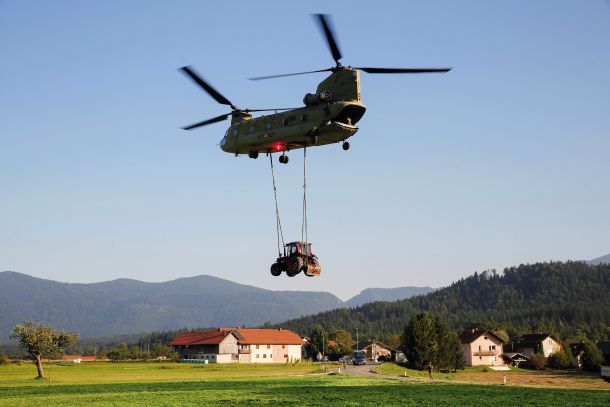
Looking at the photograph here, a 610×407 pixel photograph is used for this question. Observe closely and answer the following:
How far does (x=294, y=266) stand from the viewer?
37219 mm

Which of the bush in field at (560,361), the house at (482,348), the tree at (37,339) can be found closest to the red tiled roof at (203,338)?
the house at (482,348)

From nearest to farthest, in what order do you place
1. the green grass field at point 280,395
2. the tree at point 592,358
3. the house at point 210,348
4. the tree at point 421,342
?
the green grass field at point 280,395, the tree at point 421,342, the tree at point 592,358, the house at point 210,348

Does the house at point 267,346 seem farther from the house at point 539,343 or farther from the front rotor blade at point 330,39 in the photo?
the front rotor blade at point 330,39

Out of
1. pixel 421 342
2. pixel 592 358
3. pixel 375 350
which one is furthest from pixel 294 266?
pixel 375 350

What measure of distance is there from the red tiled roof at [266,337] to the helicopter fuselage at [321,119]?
117467mm

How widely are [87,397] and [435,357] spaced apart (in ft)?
214

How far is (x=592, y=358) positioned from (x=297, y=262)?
101183mm

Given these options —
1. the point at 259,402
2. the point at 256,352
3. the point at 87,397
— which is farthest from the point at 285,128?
the point at 256,352

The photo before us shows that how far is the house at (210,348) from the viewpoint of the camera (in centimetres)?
14538

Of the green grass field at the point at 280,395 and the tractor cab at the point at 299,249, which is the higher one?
the tractor cab at the point at 299,249

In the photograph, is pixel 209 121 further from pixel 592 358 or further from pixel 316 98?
pixel 592 358

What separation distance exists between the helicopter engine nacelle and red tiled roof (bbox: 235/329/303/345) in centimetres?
11992

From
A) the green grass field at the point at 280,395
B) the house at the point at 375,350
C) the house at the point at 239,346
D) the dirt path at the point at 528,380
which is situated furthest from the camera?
the house at the point at 375,350

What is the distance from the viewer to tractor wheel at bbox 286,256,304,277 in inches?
1460
